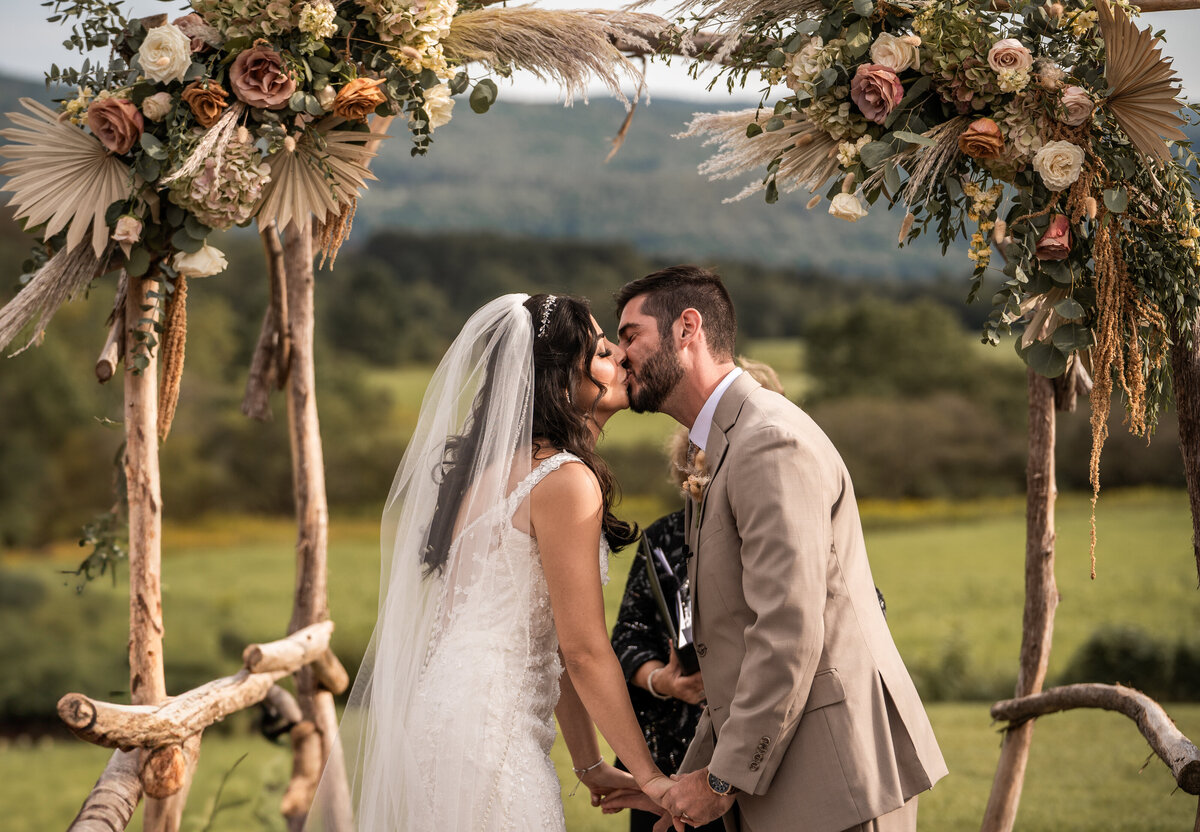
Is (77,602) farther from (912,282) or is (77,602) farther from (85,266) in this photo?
(912,282)

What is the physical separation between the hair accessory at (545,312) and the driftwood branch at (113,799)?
1916 millimetres

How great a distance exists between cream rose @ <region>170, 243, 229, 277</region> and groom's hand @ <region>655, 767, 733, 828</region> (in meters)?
1.98

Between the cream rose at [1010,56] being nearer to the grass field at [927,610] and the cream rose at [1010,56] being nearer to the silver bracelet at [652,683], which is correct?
the silver bracelet at [652,683]

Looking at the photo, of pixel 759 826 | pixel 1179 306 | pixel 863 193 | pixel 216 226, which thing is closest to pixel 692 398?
pixel 863 193

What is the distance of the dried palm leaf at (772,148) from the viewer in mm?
2885

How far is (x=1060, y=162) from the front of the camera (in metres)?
2.49

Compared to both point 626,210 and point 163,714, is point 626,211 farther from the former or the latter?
point 163,714

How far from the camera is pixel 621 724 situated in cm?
252

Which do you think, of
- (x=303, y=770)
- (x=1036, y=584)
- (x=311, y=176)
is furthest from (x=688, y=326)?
(x=303, y=770)

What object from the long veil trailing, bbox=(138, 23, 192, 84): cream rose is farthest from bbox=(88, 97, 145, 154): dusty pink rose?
the long veil trailing

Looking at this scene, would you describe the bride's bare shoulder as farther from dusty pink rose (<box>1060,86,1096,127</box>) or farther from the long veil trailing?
dusty pink rose (<box>1060,86,1096,127</box>)

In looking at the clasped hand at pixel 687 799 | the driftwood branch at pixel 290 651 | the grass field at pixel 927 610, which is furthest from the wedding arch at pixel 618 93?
the grass field at pixel 927 610

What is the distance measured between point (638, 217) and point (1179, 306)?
18345mm

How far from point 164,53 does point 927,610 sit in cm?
1160
